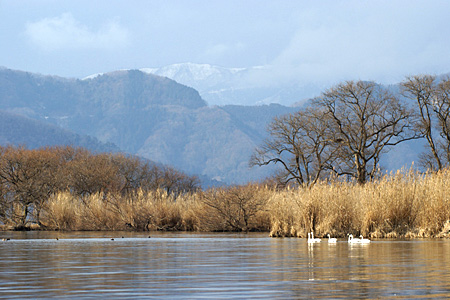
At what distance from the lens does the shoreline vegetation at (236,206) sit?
2450cm

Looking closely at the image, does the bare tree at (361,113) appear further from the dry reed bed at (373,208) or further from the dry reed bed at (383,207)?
the dry reed bed at (383,207)

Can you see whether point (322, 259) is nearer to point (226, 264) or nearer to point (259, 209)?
point (226, 264)

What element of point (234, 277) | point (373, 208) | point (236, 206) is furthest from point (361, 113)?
point (234, 277)

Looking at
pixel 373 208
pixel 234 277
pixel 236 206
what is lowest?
pixel 234 277

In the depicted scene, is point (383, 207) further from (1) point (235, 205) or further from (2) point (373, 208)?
(1) point (235, 205)

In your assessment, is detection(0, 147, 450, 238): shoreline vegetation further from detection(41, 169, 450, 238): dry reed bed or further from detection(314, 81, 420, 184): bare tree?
detection(314, 81, 420, 184): bare tree

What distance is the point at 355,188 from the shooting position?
26.2 meters

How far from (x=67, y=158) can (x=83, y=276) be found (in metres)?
77.9

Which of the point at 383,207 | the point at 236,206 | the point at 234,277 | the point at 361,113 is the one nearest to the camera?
the point at 234,277

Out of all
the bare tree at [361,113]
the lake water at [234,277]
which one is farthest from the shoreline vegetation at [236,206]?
the bare tree at [361,113]

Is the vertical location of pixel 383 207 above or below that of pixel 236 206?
below

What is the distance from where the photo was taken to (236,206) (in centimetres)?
3612

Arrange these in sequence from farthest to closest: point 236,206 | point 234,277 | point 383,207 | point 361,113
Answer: point 361,113, point 236,206, point 383,207, point 234,277

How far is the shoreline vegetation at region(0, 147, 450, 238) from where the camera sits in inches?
965
